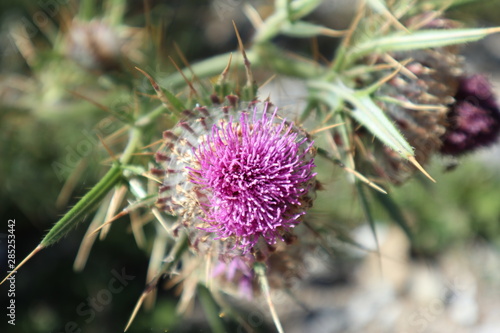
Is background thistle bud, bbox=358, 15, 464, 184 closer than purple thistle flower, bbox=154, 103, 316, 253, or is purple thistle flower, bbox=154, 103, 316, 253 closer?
purple thistle flower, bbox=154, 103, 316, 253

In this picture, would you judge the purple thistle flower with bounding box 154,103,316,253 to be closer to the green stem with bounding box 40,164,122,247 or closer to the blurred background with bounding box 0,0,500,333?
the green stem with bounding box 40,164,122,247

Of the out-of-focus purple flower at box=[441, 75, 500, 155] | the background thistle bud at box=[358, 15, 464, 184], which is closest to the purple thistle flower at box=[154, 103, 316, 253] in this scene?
the background thistle bud at box=[358, 15, 464, 184]

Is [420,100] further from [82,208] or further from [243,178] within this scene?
[82,208]

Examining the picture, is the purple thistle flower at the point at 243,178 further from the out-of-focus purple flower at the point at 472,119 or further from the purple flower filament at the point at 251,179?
the out-of-focus purple flower at the point at 472,119

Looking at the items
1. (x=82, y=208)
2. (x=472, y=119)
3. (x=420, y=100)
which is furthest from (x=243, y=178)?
(x=472, y=119)

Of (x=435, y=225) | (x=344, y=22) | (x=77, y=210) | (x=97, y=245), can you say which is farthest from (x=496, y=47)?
(x=77, y=210)

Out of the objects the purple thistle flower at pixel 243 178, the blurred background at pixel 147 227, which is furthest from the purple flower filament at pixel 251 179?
the blurred background at pixel 147 227

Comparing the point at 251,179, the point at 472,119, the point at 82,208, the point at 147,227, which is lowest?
the point at 472,119
